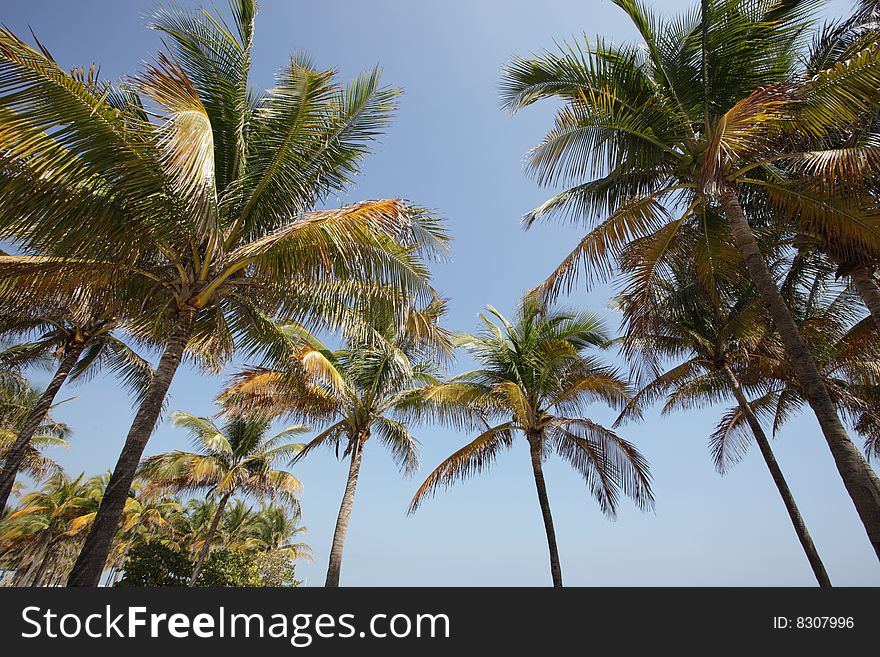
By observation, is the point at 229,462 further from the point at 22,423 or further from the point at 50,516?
the point at 50,516

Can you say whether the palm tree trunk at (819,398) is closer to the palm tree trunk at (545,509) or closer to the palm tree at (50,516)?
the palm tree trunk at (545,509)

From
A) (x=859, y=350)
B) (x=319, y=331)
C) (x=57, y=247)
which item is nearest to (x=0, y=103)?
(x=57, y=247)

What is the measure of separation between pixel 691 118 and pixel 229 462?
20762 millimetres

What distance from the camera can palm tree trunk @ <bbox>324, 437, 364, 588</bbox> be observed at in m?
12.2

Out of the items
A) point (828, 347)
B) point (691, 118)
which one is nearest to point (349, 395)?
point (691, 118)

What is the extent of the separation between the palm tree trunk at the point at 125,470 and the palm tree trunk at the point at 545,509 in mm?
9139

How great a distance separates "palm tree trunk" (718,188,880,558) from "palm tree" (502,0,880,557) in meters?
0.02

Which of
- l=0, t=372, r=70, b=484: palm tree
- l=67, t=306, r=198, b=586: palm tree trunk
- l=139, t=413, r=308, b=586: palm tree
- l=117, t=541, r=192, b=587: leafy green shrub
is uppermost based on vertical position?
l=0, t=372, r=70, b=484: palm tree

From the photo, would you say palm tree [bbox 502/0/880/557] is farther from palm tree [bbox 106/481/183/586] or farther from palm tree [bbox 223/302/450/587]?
palm tree [bbox 106/481/183/586]

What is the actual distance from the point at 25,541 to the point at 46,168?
124 feet

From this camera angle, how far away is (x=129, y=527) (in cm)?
3066

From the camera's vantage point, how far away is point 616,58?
7.59 meters

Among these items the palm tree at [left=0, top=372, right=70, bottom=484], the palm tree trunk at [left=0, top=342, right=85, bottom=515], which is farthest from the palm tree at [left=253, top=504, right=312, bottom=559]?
the palm tree trunk at [left=0, top=342, right=85, bottom=515]

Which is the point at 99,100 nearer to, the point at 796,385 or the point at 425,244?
the point at 425,244
